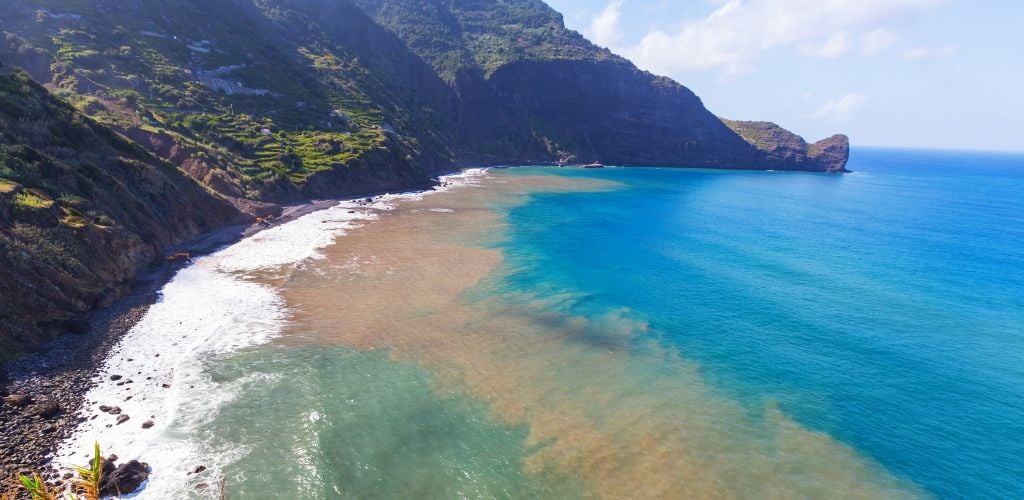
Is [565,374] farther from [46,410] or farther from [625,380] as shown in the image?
[46,410]

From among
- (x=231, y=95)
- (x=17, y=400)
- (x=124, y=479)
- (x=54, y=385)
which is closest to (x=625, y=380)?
(x=124, y=479)

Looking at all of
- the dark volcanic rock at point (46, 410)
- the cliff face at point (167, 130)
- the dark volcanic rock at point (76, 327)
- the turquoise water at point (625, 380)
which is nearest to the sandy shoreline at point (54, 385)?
the dark volcanic rock at point (46, 410)

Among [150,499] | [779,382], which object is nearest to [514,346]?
[779,382]

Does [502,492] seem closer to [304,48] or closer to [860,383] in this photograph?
[860,383]

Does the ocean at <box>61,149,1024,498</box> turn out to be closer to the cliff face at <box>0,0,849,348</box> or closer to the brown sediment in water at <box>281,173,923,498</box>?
the brown sediment in water at <box>281,173,923,498</box>

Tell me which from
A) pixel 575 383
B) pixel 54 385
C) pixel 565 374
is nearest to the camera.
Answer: pixel 54 385

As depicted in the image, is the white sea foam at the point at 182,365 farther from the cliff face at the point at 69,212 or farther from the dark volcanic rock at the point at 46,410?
the cliff face at the point at 69,212
